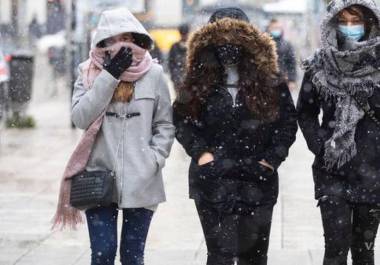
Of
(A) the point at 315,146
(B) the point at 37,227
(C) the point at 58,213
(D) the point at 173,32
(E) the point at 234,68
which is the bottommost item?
(D) the point at 173,32

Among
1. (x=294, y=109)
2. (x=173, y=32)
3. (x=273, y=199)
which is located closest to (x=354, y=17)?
(x=294, y=109)

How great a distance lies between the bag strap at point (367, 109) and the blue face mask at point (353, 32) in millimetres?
328

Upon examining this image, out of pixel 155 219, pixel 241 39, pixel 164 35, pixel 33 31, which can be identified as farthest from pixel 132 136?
pixel 164 35

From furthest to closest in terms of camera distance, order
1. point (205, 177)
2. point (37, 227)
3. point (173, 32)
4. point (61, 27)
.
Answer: point (173, 32), point (61, 27), point (37, 227), point (205, 177)

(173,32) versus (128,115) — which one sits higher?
(128,115)

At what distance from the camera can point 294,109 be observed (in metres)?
6.10

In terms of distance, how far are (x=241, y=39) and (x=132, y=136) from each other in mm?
800

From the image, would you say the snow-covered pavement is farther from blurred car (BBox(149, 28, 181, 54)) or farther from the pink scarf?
blurred car (BBox(149, 28, 181, 54))

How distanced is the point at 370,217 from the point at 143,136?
4.41ft

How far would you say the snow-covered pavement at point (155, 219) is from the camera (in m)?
8.32

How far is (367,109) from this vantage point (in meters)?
6.05

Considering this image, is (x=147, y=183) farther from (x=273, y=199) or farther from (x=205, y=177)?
(x=273, y=199)

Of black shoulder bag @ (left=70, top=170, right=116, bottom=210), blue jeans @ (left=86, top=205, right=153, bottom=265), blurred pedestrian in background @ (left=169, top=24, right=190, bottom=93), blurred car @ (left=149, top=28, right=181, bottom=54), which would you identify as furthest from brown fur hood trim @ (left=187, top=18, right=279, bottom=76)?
blurred car @ (left=149, top=28, right=181, bottom=54)

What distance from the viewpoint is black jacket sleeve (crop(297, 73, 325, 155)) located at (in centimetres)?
614
